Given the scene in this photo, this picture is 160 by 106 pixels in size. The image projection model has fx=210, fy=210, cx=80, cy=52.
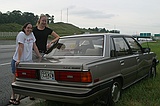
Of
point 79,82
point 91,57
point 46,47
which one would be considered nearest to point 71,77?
point 79,82

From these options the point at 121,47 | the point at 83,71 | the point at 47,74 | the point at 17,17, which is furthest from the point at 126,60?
the point at 17,17

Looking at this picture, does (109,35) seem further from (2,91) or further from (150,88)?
(2,91)

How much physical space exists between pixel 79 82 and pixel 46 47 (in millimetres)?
1974

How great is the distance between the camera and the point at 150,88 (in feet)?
16.9

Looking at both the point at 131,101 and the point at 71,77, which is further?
the point at 131,101

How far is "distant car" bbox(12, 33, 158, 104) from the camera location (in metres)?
3.27

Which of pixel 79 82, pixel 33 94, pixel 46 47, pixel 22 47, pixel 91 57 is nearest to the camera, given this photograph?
pixel 79 82

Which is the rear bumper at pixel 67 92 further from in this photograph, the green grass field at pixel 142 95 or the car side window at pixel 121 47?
the car side window at pixel 121 47

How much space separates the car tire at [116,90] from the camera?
3.95 metres

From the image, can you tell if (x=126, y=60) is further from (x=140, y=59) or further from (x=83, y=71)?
(x=83, y=71)

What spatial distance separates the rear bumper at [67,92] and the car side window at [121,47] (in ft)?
3.02

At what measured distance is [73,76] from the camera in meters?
3.30

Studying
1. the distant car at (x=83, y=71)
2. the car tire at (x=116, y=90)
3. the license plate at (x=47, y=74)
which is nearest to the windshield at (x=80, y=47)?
the distant car at (x=83, y=71)

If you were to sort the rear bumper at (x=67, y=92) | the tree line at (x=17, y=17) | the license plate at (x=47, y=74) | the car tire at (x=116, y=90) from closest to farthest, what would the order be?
1. the rear bumper at (x=67, y=92)
2. the license plate at (x=47, y=74)
3. the car tire at (x=116, y=90)
4. the tree line at (x=17, y=17)
